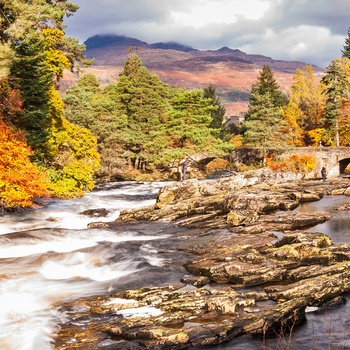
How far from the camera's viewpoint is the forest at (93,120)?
26.2m

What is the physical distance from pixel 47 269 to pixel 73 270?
113 cm

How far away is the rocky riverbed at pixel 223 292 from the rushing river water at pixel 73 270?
55 cm

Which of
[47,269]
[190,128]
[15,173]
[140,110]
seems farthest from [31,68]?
[140,110]

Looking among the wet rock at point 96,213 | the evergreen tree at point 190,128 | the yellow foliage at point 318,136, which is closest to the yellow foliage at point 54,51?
the wet rock at point 96,213

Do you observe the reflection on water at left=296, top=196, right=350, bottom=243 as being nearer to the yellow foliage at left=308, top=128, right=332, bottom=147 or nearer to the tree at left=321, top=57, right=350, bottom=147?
the tree at left=321, top=57, right=350, bottom=147

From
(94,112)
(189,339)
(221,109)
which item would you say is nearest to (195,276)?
(189,339)

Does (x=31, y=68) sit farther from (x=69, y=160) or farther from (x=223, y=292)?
(x=223, y=292)

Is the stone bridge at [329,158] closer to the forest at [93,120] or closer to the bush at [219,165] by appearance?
the forest at [93,120]

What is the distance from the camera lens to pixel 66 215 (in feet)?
96.9

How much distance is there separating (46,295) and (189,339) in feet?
21.1

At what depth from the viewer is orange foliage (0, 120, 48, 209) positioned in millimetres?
24844

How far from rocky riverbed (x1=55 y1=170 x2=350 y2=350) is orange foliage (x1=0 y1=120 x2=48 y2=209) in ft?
22.0

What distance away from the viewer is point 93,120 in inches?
1912

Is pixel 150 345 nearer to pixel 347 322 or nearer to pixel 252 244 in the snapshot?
pixel 347 322
